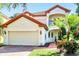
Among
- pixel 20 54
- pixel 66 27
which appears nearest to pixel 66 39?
pixel 66 27

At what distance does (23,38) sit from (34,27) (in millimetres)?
207

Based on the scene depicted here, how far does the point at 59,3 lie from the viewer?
6129mm

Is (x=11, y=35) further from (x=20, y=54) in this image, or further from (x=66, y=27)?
(x=66, y=27)

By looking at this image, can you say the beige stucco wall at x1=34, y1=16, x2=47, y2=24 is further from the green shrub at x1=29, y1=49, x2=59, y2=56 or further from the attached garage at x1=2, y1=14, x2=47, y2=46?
the green shrub at x1=29, y1=49, x2=59, y2=56

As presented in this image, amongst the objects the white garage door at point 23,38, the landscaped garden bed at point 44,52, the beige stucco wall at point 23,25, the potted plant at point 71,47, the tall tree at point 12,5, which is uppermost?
the tall tree at point 12,5

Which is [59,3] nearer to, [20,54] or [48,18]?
[48,18]

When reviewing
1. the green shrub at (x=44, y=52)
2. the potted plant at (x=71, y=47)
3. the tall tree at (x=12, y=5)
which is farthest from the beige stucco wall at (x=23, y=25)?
the potted plant at (x=71, y=47)

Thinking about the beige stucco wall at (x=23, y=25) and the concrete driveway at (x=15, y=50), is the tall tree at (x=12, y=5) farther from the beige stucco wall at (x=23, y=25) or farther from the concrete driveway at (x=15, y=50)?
the concrete driveway at (x=15, y=50)

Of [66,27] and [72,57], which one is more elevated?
[66,27]

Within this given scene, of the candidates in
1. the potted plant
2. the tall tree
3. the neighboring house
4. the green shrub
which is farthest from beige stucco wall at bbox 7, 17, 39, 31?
the potted plant

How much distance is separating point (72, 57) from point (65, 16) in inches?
21.0

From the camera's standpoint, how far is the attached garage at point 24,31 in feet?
20.3

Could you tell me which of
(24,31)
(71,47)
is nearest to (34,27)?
(24,31)

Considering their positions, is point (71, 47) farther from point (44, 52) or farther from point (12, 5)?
point (12, 5)
